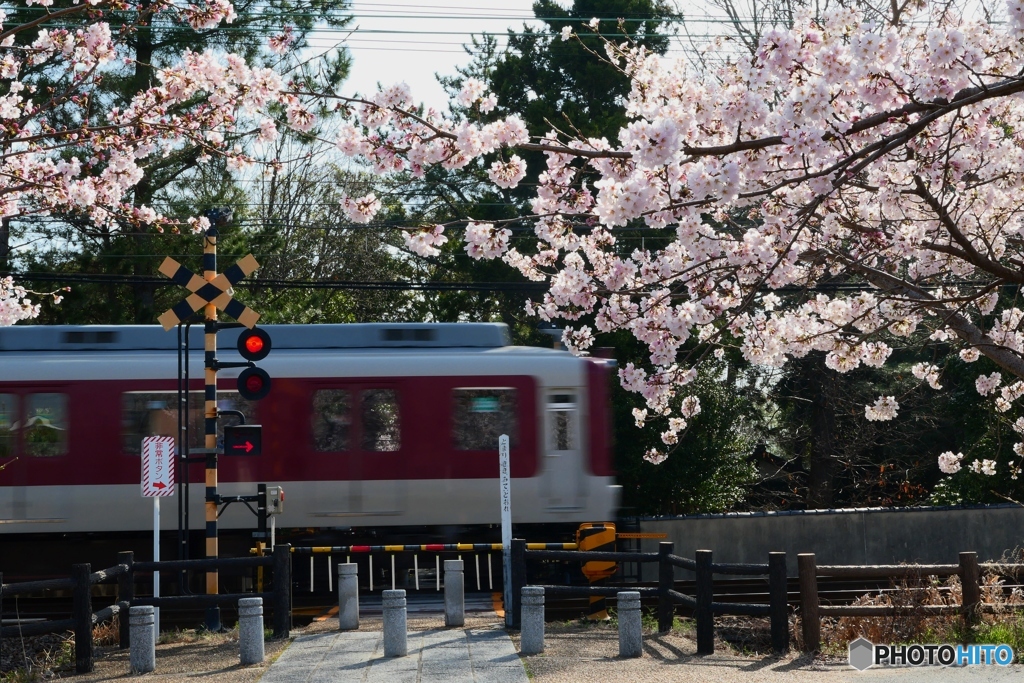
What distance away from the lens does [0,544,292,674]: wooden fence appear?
912 centimetres

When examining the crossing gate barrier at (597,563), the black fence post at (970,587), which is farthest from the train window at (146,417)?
the black fence post at (970,587)

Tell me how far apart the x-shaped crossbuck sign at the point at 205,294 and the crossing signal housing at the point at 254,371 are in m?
0.17

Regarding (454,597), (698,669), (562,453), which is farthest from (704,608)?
(562,453)

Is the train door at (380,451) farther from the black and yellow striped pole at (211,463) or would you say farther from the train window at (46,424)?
the train window at (46,424)

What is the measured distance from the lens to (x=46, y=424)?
14469 mm

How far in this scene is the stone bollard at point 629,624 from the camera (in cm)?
937

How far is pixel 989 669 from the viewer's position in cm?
845

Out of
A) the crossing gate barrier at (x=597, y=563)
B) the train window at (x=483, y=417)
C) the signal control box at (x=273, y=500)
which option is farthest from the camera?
the train window at (x=483, y=417)

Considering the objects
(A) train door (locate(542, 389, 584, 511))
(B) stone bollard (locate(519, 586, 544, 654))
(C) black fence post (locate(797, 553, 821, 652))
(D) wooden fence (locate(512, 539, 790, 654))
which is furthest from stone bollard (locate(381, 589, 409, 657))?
(A) train door (locate(542, 389, 584, 511))

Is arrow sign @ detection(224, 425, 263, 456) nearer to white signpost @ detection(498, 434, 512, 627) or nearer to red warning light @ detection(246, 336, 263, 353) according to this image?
red warning light @ detection(246, 336, 263, 353)

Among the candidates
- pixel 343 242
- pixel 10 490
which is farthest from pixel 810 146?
pixel 343 242

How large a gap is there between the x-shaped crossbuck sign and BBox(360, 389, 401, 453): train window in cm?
322

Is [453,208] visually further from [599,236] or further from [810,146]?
[810,146]

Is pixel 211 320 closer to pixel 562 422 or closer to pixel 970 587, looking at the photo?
pixel 562 422
